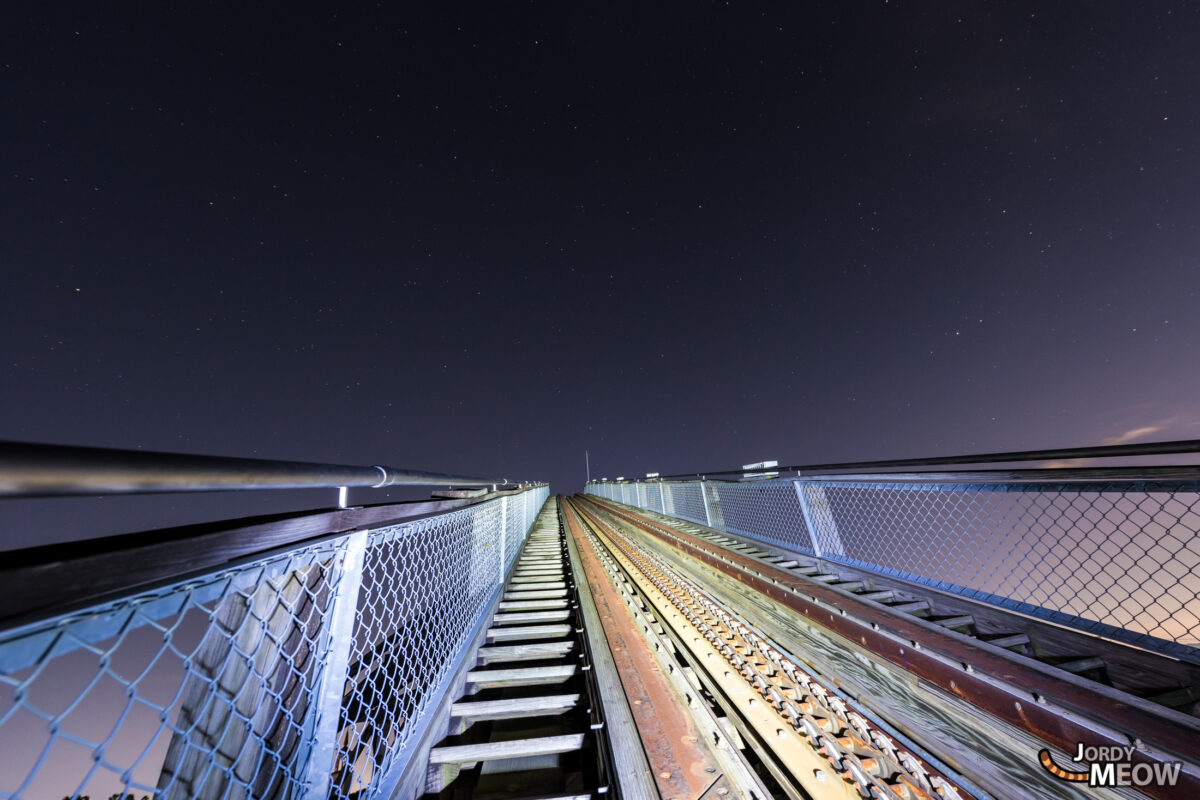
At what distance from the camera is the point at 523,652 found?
2781mm

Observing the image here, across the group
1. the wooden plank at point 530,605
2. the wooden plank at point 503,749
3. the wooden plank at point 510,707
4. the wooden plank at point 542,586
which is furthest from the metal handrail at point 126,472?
the wooden plank at point 542,586

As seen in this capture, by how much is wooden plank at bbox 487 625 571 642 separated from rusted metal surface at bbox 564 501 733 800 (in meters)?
0.36

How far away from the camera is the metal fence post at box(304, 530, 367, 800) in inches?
46.5

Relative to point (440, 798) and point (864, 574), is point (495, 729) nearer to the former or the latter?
point (440, 798)

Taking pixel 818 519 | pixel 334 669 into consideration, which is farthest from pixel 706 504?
pixel 334 669

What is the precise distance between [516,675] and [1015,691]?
8.84 ft

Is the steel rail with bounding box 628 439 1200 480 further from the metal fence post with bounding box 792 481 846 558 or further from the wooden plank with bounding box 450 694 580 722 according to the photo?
the wooden plank with bounding box 450 694 580 722

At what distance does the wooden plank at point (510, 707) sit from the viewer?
2.12m

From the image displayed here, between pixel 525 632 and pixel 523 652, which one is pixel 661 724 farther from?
pixel 525 632

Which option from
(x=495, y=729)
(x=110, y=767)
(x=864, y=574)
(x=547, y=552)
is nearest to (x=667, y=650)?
(x=495, y=729)

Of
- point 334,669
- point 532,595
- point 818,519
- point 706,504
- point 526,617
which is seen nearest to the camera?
point 334,669

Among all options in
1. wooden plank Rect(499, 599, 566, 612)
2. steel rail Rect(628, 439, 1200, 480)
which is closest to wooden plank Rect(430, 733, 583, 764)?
wooden plank Rect(499, 599, 566, 612)

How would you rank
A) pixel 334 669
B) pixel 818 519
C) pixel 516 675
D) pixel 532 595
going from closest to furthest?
1. pixel 334 669
2. pixel 516 675
3. pixel 532 595
4. pixel 818 519

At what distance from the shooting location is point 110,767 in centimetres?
65
